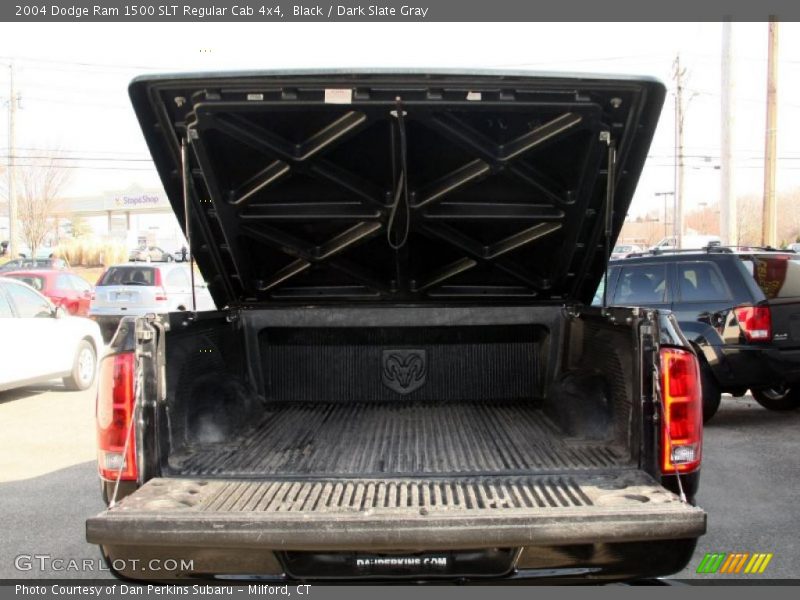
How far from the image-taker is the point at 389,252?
438cm

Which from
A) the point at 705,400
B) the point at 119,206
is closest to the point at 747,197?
the point at 119,206

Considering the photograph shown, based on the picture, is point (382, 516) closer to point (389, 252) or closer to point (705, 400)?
point (389, 252)

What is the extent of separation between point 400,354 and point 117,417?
2.09 meters

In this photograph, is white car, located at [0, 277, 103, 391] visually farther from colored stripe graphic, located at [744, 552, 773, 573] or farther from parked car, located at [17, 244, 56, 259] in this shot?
parked car, located at [17, 244, 56, 259]

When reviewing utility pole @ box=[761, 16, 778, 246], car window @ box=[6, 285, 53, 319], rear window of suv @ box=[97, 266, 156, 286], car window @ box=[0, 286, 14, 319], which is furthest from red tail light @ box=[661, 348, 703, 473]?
utility pole @ box=[761, 16, 778, 246]

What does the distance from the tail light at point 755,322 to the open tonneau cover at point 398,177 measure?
3495 mm

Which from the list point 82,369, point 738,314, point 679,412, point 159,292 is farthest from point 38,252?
point 679,412

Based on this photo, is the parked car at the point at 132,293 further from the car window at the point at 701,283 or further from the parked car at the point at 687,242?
the car window at the point at 701,283

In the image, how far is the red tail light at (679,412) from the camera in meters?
2.94

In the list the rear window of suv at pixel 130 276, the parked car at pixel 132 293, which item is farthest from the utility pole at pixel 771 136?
the rear window of suv at pixel 130 276

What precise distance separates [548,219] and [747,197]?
320 feet

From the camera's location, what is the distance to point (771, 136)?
60.6 feet

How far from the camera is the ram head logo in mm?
4637

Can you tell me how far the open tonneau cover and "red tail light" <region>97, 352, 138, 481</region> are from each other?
123 cm
